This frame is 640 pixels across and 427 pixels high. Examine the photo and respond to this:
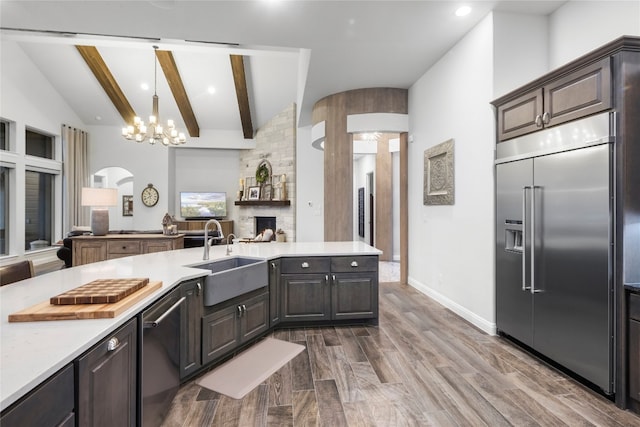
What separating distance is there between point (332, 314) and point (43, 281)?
2314 mm

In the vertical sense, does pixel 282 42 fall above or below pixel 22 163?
above

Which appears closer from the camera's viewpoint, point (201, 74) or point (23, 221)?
point (23, 221)

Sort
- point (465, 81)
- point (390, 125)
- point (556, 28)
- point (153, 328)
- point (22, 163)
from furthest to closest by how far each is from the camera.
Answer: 1. point (22, 163)
2. point (390, 125)
3. point (465, 81)
4. point (556, 28)
5. point (153, 328)

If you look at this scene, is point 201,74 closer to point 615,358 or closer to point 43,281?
point 43,281

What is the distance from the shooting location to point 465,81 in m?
3.54

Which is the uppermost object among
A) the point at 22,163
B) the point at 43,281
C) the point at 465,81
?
the point at 465,81

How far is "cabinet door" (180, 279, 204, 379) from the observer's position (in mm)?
2133

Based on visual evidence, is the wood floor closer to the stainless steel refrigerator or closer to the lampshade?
the stainless steel refrigerator

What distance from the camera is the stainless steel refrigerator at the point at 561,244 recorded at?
2064 mm

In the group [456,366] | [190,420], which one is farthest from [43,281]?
[456,366]

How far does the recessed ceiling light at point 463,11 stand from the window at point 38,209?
832cm

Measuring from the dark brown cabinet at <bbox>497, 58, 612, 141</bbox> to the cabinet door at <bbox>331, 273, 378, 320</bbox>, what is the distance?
6.15 ft

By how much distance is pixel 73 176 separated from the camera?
7.88m

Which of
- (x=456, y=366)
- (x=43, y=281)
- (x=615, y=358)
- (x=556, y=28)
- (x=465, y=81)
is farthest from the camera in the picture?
(x=465, y=81)
